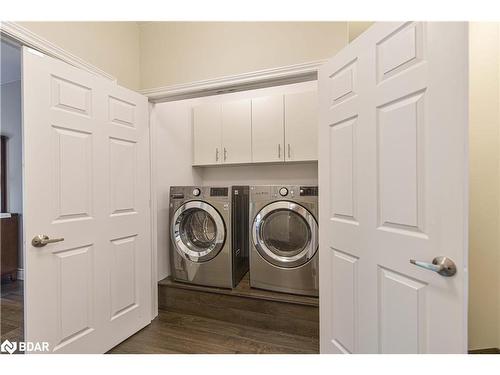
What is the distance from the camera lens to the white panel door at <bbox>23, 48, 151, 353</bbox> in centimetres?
124

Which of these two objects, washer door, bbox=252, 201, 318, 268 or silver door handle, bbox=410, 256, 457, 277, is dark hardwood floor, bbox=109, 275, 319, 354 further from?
silver door handle, bbox=410, 256, 457, 277

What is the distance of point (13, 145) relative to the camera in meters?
3.14

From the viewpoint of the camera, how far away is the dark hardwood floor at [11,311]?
1.86m

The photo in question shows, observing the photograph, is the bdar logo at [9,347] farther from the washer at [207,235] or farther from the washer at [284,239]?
the washer at [284,239]

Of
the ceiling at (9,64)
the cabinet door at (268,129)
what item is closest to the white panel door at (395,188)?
the cabinet door at (268,129)

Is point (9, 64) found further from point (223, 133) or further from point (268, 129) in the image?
point (268, 129)

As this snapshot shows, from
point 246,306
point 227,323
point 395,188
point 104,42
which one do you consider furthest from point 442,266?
point 104,42

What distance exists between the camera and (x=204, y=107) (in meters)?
2.82

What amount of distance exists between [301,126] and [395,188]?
158 centimetres

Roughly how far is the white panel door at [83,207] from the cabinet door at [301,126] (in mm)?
1409

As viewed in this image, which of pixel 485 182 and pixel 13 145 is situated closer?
pixel 485 182
